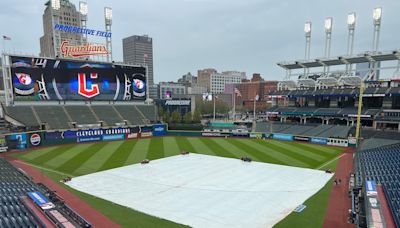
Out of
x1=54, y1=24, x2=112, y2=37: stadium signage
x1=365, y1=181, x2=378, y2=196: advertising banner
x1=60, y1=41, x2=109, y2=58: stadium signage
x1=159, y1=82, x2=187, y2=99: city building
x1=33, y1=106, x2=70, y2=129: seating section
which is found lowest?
x1=365, y1=181, x2=378, y2=196: advertising banner

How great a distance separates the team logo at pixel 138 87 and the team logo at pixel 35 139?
21909 millimetres

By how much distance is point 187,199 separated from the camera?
17.5 m

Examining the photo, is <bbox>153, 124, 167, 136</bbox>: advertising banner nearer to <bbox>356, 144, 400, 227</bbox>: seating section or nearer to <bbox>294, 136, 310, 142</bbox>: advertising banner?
<bbox>294, 136, 310, 142</bbox>: advertising banner

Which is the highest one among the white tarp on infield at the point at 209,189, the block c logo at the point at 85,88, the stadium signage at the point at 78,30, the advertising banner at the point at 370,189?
the stadium signage at the point at 78,30

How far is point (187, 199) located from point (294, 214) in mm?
7190

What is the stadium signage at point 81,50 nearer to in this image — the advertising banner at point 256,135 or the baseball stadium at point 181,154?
the baseball stadium at point 181,154

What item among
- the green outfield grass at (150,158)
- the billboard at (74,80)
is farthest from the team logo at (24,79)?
the green outfield grass at (150,158)

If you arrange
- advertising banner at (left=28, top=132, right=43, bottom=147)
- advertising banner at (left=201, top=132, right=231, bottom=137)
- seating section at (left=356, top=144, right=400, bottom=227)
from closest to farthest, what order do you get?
seating section at (left=356, top=144, right=400, bottom=227)
advertising banner at (left=28, top=132, right=43, bottom=147)
advertising banner at (left=201, top=132, right=231, bottom=137)

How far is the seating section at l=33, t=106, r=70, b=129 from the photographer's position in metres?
43.8

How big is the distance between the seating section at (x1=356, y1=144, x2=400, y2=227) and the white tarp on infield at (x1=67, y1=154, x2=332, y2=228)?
3495 mm

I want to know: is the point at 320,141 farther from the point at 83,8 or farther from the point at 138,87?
the point at 83,8

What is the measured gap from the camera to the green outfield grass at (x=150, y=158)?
48.2 feet

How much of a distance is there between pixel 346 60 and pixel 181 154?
125 feet

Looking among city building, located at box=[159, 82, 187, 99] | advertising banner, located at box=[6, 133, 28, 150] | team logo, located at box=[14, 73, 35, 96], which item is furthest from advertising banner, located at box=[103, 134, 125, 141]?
city building, located at box=[159, 82, 187, 99]
